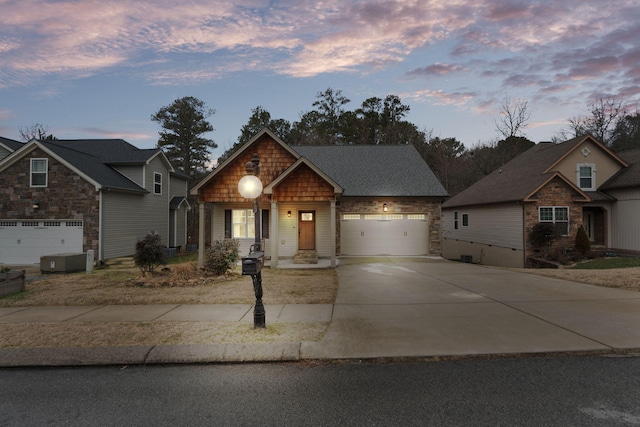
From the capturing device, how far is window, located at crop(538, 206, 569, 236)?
1827 centimetres

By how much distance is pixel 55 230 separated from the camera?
55.5 feet

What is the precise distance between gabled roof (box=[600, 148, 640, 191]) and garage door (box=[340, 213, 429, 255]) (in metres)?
11.6

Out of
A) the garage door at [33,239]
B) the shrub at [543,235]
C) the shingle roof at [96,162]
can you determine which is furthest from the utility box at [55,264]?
the shrub at [543,235]

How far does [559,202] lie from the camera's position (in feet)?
60.0

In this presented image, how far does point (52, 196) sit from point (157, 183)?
616 centimetres

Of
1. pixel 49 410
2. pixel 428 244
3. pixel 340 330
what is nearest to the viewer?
pixel 49 410

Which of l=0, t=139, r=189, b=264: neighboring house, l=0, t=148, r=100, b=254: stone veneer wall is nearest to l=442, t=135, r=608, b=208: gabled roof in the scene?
l=0, t=139, r=189, b=264: neighboring house

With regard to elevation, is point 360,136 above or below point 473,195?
above

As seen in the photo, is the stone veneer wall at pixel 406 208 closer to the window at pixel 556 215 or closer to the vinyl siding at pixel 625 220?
the window at pixel 556 215

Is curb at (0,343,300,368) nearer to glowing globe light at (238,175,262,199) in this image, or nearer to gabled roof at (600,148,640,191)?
glowing globe light at (238,175,262,199)

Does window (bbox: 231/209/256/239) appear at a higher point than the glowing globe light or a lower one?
lower

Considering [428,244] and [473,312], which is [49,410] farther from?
[428,244]

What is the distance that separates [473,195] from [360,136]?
69.1 ft

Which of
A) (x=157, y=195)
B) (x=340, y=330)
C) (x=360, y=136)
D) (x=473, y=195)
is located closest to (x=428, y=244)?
(x=473, y=195)
